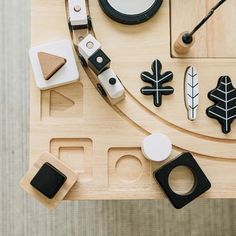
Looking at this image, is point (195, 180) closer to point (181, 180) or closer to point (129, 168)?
point (181, 180)

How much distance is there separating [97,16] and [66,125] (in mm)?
232

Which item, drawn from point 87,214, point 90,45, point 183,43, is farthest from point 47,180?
point 87,214

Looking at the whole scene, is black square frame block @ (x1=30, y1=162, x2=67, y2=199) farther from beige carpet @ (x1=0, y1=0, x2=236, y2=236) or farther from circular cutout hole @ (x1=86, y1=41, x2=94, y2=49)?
beige carpet @ (x1=0, y1=0, x2=236, y2=236)

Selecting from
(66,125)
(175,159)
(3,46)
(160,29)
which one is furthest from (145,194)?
(3,46)

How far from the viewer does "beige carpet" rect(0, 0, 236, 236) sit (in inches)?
52.9

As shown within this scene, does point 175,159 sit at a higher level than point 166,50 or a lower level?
lower

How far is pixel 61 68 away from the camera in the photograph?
0.84 metres

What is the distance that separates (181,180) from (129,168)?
0.34ft

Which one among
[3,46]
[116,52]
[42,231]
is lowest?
[42,231]

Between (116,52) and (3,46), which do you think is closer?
(116,52)

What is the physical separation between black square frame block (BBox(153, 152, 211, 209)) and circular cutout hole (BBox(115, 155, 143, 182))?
4cm

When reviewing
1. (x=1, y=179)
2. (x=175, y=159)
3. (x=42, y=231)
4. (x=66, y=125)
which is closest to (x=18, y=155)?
(x=1, y=179)

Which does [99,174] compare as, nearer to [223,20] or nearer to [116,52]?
[116,52]

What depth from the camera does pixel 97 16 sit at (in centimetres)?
87
